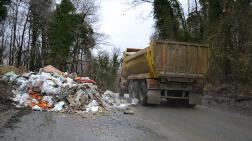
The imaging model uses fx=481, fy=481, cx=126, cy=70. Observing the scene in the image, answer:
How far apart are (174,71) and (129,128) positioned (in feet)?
23.9

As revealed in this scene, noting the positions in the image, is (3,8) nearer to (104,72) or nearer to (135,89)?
(104,72)

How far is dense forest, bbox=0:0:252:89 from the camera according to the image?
80.5ft

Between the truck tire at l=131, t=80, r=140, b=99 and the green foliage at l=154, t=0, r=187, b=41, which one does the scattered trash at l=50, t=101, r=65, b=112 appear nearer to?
the truck tire at l=131, t=80, r=140, b=99

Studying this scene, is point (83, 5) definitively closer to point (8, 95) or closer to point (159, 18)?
point (159, 18)

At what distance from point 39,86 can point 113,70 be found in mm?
21071

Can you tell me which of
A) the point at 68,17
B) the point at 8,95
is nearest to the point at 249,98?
the point at 8,95

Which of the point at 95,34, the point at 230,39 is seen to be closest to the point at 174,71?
the point at 230,39

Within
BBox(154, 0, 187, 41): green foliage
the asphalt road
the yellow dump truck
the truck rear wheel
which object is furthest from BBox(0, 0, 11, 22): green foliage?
the asphalt road

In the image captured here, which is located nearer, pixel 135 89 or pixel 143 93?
pixel 143 93

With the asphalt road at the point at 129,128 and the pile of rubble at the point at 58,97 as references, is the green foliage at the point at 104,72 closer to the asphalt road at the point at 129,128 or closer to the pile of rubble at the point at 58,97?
the pile of rubble at the point at 58,97

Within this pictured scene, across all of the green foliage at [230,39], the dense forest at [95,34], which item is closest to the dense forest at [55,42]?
the dense forest at [95,34]

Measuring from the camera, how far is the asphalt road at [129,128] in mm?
10586

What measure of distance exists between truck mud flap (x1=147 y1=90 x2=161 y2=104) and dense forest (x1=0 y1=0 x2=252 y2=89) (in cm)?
562

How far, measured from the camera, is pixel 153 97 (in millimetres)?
19375
